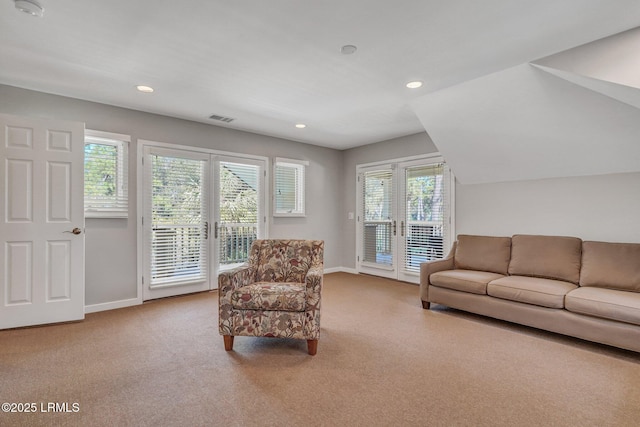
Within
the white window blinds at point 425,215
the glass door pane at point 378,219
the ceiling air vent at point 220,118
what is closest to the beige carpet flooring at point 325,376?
the white window blinds at point 425,215

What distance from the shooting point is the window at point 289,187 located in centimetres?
540

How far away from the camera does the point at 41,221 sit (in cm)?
319

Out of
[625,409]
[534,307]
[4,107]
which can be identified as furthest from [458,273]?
[4,107]

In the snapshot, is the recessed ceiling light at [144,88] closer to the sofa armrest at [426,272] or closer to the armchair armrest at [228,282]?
the armchair armrest at [228,282]

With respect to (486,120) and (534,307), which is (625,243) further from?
(486,120)

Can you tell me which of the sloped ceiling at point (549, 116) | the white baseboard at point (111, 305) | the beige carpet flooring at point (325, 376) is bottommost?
the beige carpet flooring at point (325, 376)

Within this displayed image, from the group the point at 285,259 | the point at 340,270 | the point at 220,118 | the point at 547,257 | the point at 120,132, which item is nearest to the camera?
the point at 285,259

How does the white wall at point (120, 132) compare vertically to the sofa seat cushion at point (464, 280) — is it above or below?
above

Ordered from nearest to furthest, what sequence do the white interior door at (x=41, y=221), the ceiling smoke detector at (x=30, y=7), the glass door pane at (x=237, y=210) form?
the ceiling smoke detector at (x=30, y=7), the white interior door at (x=41, y=221), the glass door pane at (x=237, y=210)

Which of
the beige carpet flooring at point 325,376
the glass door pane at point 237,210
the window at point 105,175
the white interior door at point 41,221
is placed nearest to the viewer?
the beige carpet flooring at point 325,376

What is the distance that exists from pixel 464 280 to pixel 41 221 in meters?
4.48

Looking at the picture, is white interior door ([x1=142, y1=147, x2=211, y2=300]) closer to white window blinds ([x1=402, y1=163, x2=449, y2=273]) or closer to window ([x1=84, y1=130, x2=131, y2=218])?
window ([x1=84, y1=130, x2=131, y2=218])

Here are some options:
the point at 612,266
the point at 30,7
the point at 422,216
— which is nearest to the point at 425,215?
the point at 422,216

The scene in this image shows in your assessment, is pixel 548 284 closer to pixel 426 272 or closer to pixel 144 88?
pixel 426 272
